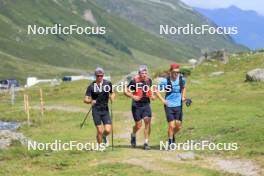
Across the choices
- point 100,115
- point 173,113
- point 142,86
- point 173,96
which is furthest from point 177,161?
point 100,115

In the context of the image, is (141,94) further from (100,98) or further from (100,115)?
(100,115)

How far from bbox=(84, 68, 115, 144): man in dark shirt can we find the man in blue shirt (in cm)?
206

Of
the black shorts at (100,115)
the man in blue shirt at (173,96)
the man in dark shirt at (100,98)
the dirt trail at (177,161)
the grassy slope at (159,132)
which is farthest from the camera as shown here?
the black shorts at (100,115)

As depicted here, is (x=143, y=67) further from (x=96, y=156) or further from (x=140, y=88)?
(x=96, y=156)

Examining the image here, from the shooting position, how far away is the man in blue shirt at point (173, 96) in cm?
2447

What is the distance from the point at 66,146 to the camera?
2897 cm

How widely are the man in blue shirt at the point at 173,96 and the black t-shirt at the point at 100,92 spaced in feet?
6.57

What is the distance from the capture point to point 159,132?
33.9 m

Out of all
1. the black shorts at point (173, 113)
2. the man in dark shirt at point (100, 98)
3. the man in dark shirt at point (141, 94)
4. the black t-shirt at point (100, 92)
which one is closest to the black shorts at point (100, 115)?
the man in dark shirt at point (100, 98)

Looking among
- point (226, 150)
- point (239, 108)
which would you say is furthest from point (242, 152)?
point (239, 108)

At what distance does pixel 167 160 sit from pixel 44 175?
4423 mm

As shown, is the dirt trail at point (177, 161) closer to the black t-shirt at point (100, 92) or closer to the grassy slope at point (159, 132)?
the grassy slope at point (159, 132)

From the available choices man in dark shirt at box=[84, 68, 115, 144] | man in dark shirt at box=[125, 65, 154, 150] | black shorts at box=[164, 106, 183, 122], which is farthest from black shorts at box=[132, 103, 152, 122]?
man in dark shirt at box=[84, 68, 115, 144]

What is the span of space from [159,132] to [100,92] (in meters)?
10.3
